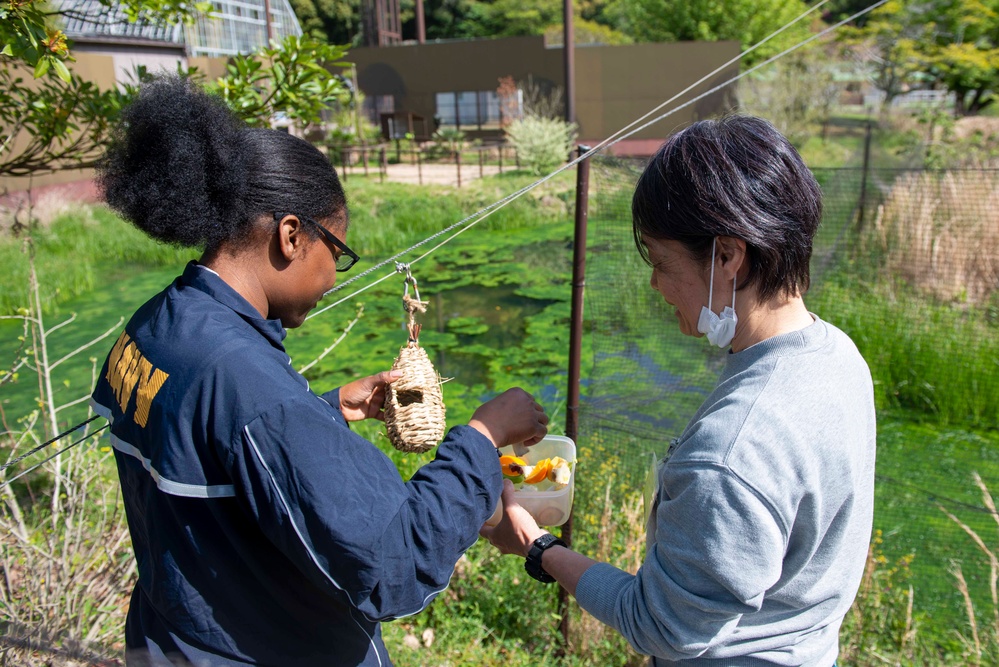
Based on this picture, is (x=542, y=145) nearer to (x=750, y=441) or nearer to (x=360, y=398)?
(x=360, y=398)

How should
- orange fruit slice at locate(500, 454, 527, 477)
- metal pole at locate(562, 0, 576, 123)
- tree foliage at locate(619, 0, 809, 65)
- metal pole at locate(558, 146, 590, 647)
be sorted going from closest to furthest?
orange fruit slice at locate(500, 454, 527, 477) < metal pole at locate(558, 146, 590, 647) < metal pole at locate(562, 0, 576, 123) < tree foliage at locate(619, 0, 809, 65)

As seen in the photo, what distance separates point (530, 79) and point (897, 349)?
1622cm

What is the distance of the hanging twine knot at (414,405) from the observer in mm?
1669

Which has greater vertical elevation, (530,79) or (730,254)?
(530,79)

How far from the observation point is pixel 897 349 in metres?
5.89

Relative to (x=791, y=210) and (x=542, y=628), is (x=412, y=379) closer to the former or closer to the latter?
(x=791, y=210)

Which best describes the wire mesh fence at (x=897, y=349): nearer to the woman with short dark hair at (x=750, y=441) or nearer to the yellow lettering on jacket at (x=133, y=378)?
the woman with short dark hair at (x=750, y=441)

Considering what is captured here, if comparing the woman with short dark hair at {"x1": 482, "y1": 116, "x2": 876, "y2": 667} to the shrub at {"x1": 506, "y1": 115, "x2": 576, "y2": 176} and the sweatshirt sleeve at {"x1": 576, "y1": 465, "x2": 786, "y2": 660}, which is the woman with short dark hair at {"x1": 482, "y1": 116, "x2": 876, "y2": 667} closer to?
the sweatshirt sleeve at {"x1": 576, "y1": 465, "x2": 786, "y2": 660}

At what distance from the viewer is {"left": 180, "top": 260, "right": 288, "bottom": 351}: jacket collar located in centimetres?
134

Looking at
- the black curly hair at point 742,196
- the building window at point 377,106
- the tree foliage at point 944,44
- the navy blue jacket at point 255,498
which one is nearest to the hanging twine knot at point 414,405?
the navy blue jacket at point 255,498

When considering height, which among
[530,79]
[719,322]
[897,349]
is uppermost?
[530,79]

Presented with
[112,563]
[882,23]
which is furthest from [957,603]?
[882,23]

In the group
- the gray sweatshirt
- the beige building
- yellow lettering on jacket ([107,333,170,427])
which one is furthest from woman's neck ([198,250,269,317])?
the beige building

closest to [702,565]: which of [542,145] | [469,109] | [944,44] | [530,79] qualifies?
[542,145]
